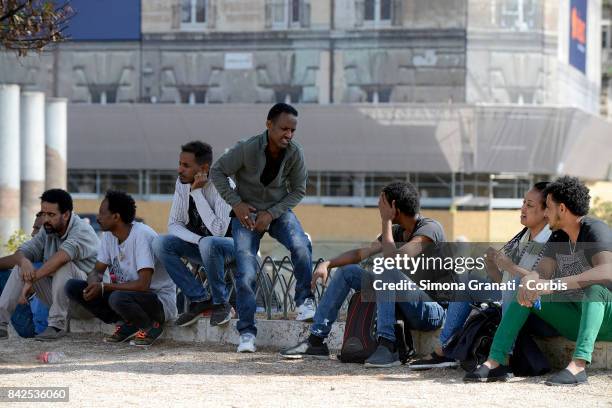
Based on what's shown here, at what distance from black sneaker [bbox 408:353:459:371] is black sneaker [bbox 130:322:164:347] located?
7.91ft

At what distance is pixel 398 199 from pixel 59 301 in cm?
318

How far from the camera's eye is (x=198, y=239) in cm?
995

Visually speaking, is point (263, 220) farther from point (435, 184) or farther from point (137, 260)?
point (435, 184)

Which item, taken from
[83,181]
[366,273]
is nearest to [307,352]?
[366,273]

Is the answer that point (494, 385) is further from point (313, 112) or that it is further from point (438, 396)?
point (313, 112)

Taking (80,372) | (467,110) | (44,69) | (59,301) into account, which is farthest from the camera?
(44,69)

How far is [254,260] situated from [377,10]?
30.8 metres

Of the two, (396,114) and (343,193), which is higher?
(396,114)

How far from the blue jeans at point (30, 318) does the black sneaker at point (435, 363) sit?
358 centimetres

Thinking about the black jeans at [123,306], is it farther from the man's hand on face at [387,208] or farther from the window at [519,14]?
the window at [519,14]

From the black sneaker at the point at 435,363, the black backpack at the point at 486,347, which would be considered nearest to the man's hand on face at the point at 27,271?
the black sneaker at the point at 435,363

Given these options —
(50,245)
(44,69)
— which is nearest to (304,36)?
(44,69)

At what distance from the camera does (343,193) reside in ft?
134

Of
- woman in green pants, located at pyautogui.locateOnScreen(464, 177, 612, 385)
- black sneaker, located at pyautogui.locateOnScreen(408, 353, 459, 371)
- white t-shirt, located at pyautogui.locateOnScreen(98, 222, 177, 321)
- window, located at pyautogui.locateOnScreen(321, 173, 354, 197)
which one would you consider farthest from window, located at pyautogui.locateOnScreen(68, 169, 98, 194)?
woman in green pants, located at pyautogui.locateOnScreen(464, 177, 612, 385)
